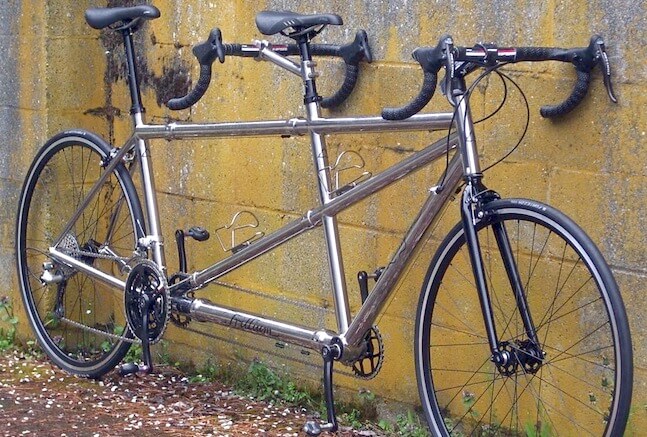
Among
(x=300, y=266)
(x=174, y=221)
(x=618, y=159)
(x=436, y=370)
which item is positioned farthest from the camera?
(x=174, y=221)

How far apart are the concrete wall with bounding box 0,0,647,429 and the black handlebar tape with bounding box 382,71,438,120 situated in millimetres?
407

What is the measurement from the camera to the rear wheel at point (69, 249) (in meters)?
4.98

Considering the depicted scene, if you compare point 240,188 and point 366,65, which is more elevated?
point 366,65

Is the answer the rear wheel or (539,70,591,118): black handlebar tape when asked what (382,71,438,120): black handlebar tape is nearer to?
(539,70,591,118): black handlebar tape

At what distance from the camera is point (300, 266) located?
14.9 feet

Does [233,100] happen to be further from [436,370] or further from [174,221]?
[436,370]

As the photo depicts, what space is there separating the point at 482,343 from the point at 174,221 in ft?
5.57

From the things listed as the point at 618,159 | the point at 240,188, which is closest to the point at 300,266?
the point at 240,188

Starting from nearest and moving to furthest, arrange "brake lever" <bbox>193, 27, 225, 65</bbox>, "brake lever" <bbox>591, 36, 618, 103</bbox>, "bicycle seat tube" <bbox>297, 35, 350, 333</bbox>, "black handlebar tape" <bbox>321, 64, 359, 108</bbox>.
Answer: "brake lever" <bbox>591, 36, 618, 103</bbox> → "bicycle seat tube" <bbox>297, 35, 350, 333</bbox> → "brake lever" <bbox>193, 27, 225, 65</bbox> → "black handlebar tape" <bbox>321, 64, 359, 108</bbox>

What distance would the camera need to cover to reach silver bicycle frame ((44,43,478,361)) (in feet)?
11.4

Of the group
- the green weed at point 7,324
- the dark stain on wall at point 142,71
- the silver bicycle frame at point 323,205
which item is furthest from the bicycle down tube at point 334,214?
the green weed at point 7,324

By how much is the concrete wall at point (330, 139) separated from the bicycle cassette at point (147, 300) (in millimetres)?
432

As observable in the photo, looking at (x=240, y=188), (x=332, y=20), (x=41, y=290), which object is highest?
(x=332, y=20)

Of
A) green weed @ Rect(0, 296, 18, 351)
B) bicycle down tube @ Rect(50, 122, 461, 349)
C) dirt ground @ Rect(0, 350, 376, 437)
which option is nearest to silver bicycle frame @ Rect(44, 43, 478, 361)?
bicycle down tube @ Rect(50, 122, 461, 349)
